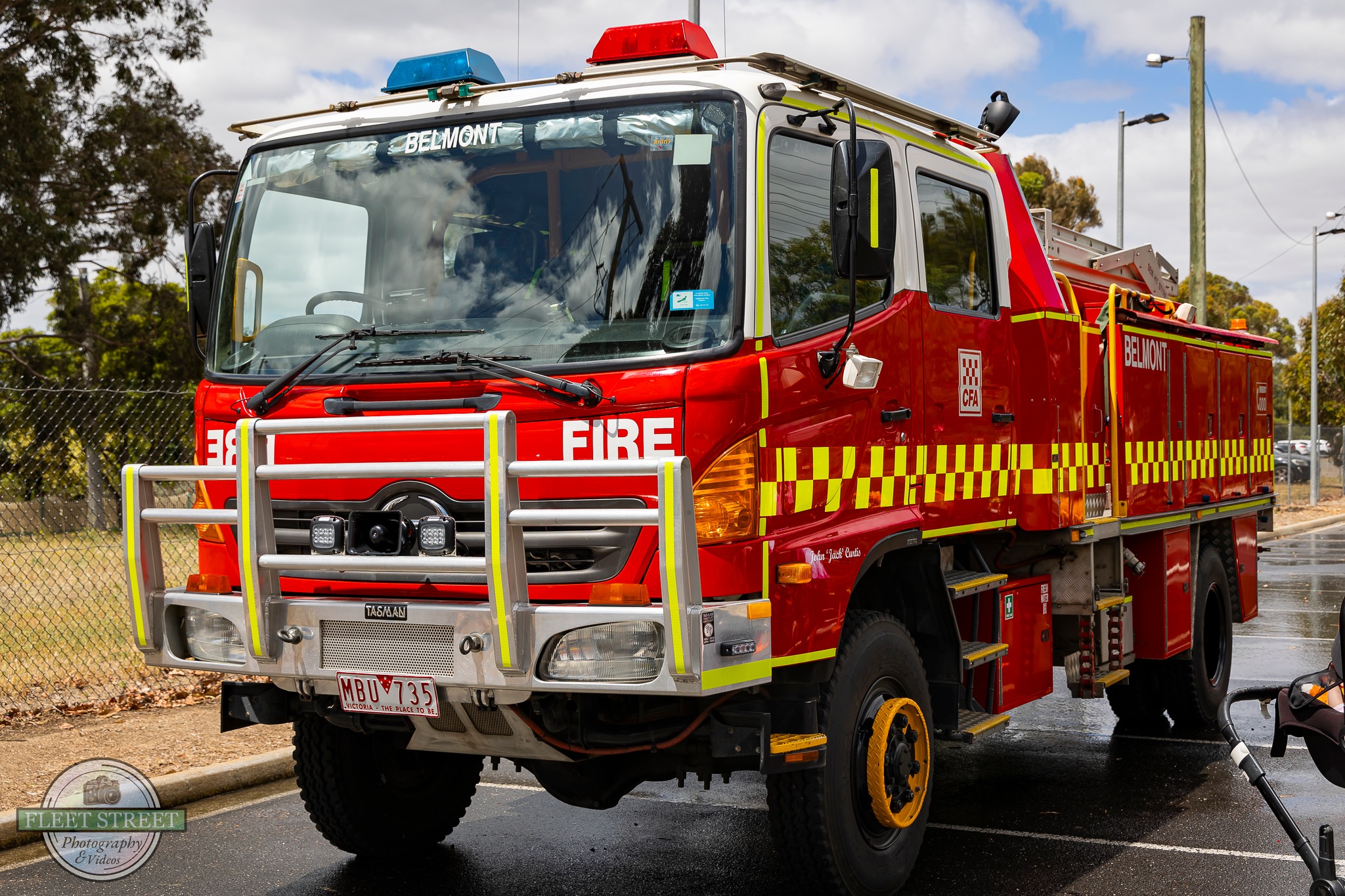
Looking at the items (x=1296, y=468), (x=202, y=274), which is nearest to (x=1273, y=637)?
(x=202, y=274)

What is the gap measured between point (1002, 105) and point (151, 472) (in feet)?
13.8

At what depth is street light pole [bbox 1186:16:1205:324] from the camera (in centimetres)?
2133

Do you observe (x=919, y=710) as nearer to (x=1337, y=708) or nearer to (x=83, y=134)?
(x=1337, y=708)

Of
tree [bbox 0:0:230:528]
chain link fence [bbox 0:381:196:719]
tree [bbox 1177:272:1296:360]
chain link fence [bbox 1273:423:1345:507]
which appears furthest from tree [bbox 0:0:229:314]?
tree [bbox 1177:272:1296:360]

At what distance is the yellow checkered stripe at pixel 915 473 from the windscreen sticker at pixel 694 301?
0.49 meters

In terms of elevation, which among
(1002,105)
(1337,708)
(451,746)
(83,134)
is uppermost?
(83,134)

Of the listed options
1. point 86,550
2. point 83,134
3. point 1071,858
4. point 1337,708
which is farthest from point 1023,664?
point 83,134

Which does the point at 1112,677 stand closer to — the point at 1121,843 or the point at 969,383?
the point at 1121,843

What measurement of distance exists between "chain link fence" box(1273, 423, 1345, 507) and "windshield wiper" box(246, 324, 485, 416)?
3093 cm

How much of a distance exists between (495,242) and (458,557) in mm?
1127

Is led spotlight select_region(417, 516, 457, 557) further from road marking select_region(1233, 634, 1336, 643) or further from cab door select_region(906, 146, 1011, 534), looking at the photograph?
road marking select_region(1233, 634, 1336, 643)

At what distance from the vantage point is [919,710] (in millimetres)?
5062

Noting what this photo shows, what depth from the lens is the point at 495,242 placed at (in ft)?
14.9

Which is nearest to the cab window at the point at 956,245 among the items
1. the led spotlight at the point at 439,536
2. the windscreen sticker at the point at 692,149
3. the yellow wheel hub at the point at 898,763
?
the windscreen sticker at the point at 692,149
